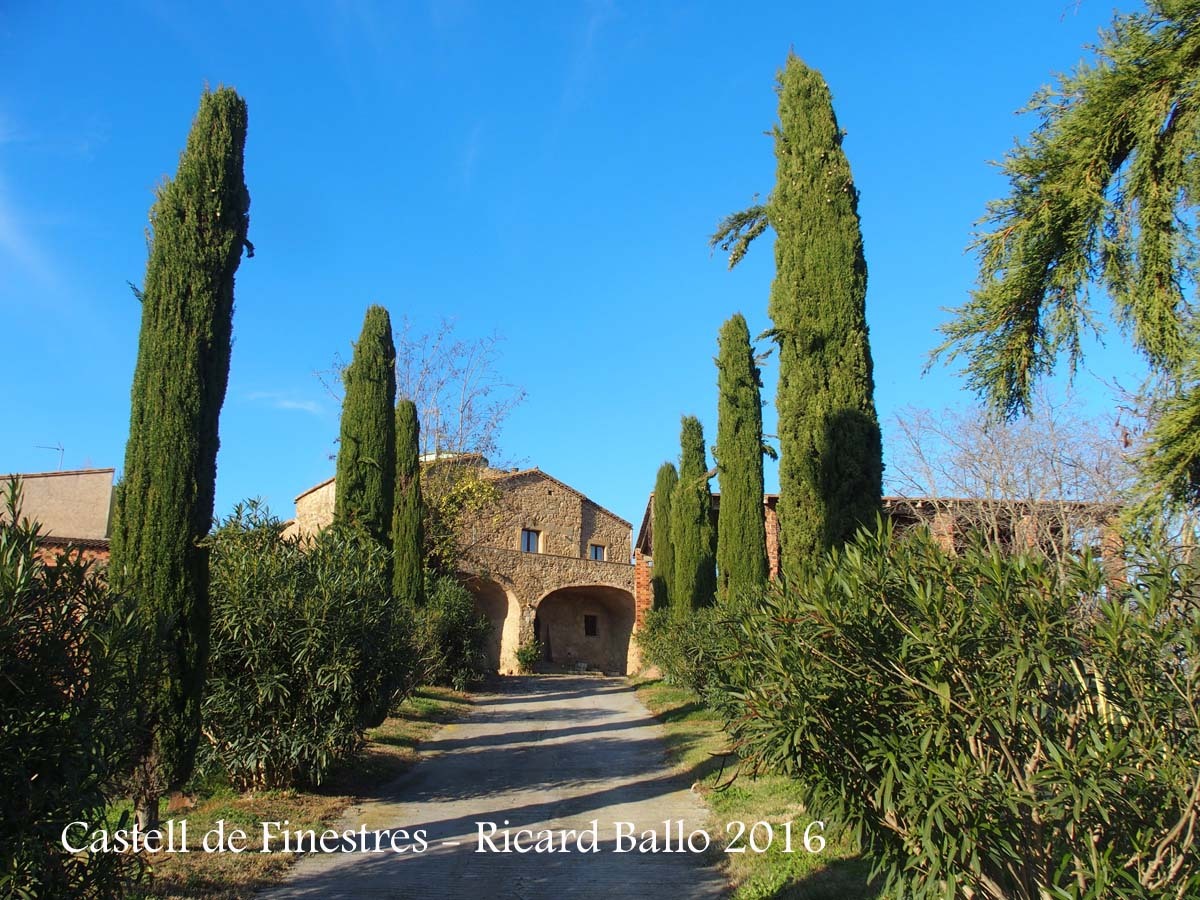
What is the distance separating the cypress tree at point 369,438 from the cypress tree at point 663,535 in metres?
11.4

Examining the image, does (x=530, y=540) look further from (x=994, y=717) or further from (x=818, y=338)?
(x=994, y=717)

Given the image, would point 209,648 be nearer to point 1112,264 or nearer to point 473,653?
point 1112,264

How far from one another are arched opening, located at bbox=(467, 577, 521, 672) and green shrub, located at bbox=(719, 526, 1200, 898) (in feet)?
96.3

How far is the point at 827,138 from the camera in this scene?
974 centimetres

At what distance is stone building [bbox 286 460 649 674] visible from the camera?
108ft

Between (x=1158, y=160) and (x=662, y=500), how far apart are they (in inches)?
924

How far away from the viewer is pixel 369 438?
50.3 ft

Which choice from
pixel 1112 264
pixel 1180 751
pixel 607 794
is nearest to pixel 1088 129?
pixel 1112 264

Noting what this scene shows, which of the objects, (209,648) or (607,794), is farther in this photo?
(607,794)

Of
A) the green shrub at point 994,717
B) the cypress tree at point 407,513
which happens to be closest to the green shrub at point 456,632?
the cypress tree at point 407,513

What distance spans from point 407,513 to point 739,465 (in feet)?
24.8

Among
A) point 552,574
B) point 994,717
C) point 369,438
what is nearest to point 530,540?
point 552,574

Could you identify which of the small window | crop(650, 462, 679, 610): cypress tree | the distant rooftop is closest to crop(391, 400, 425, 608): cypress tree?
the distant rooftop

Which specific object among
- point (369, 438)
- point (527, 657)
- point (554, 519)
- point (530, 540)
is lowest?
point (527, 657)
